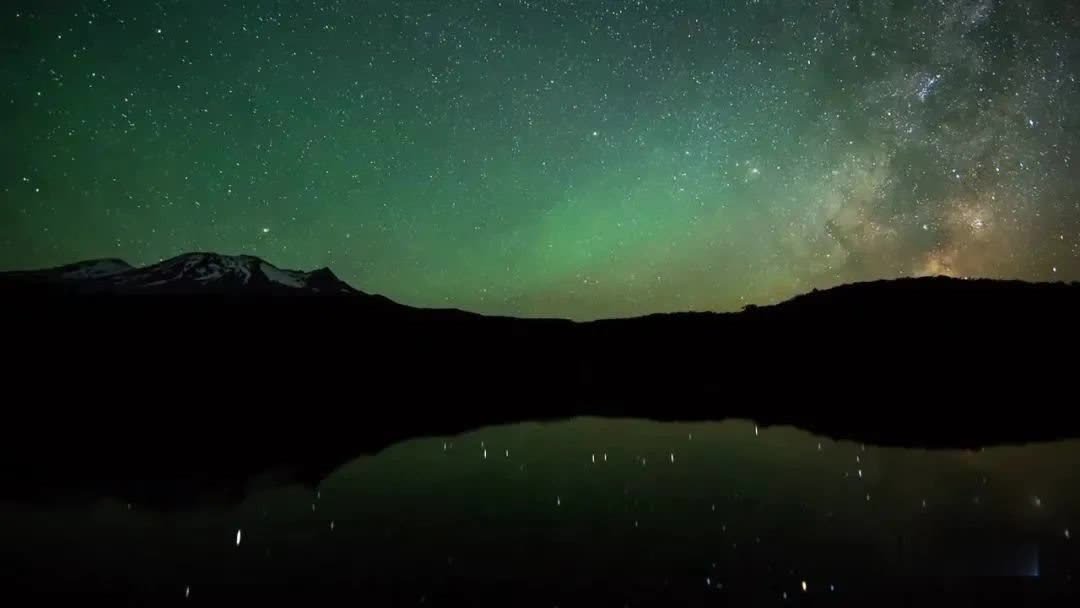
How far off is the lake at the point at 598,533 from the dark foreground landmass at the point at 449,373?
232 inches

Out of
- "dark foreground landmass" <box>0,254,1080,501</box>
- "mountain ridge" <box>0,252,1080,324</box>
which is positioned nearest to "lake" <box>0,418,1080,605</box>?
"dark foreground landmass" <box>0,254,1080,501</box>

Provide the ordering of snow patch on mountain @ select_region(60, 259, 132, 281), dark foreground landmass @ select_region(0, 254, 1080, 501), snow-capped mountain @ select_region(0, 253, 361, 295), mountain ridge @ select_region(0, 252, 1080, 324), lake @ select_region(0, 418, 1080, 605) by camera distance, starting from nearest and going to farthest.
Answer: lake @ select_region(0, 418, 1080, 605)
dark foreground landmass @ select_region(0, 254, 1080, 501)
mountain ridge @ select_region(0, 252, 1080, 324)
snow-capped mountain @ select_region(0, 253, 361, 295)
snow patch on mountain @ select_region(60, 259, 132, 281)

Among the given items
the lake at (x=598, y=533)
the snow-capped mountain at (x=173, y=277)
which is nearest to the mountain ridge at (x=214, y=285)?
the snow-capped mountain at (x=173, y=277)

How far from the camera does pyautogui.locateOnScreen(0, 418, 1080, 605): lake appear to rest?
1084 centimetres

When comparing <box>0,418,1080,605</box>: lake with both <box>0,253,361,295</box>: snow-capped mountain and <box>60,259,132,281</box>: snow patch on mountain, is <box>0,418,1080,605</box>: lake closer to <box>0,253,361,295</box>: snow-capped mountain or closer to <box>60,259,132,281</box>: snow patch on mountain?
<box>0,253,361,295</box>: snow-capped mountain

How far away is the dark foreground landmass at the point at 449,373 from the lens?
32.9 metres

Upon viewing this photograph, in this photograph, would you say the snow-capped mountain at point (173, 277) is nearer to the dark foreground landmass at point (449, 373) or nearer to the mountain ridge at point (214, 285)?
the mountain ridge at point (214, 285)

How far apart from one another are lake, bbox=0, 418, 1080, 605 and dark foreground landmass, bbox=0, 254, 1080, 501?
5890 mm

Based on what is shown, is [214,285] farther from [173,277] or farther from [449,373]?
[449,373]

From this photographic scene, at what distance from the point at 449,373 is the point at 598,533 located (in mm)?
74100

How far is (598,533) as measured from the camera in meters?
14.2

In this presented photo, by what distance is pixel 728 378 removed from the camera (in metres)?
76.7

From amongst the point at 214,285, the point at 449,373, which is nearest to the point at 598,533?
the point at 449,373

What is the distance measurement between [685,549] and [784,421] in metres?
29.2
